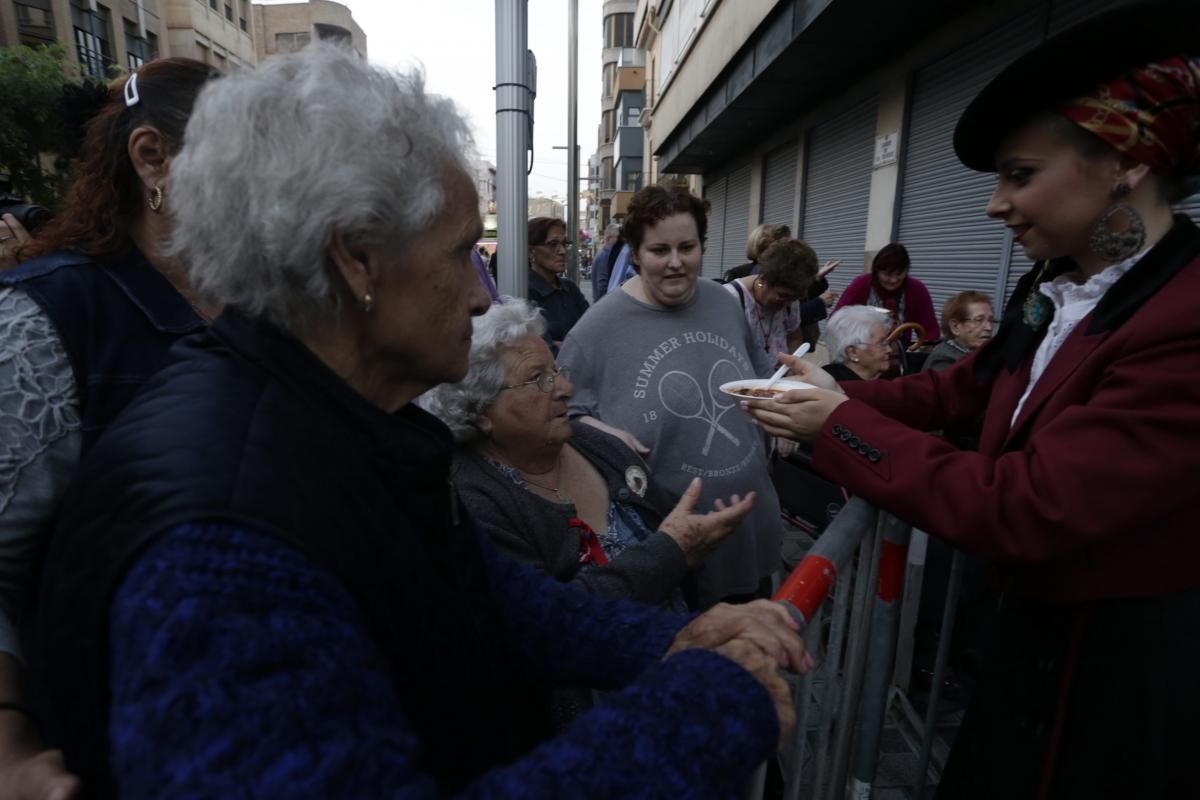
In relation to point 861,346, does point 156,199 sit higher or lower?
higher

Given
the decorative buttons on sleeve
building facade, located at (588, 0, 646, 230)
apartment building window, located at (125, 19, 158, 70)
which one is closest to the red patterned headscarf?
the decorative buttons on sleeve

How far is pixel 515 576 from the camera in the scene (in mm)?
1426

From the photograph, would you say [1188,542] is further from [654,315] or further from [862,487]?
[654,315]

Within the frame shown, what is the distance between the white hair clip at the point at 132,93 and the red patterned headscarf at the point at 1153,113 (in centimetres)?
193

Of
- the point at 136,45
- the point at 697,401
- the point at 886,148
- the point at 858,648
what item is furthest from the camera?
the point at 136,45

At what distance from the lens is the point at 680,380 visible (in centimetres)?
260

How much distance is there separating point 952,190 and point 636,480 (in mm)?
6642

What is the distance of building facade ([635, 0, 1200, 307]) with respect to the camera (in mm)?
6645

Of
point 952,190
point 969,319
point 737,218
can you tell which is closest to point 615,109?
point 737,218

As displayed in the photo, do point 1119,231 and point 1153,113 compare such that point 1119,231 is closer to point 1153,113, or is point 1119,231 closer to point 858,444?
point 1153,113

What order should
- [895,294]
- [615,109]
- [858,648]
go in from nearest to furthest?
[858,648] < [895,294] < [615,109]

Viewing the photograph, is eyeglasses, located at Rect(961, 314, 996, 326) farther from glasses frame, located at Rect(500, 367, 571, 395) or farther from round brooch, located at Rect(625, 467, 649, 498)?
glasses frame, located at Rect(500, 367, 571, 395)

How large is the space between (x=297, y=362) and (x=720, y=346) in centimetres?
205

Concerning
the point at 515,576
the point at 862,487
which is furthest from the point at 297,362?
the point at 862,487
